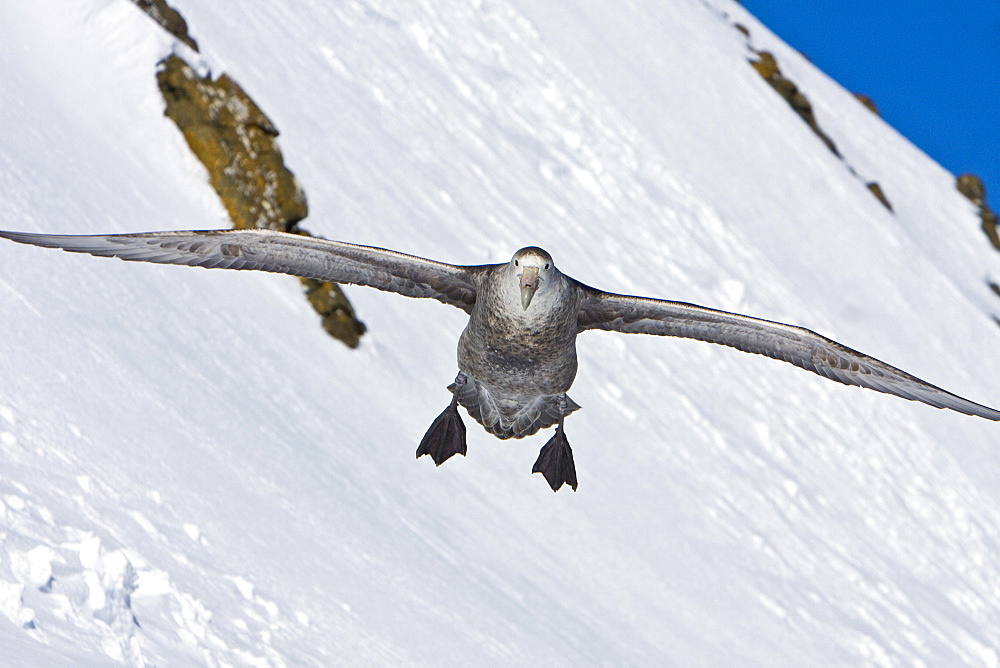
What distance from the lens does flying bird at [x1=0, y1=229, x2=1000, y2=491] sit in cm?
802

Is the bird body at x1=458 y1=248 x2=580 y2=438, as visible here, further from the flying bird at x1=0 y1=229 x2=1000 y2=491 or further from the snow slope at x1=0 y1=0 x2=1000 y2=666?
the snow slope at x1=0 y1=0 x2=1000 y2=666

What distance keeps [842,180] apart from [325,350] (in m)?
23.5

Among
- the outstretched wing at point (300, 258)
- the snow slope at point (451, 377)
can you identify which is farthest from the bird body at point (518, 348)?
the snow slope at point (451, 377)

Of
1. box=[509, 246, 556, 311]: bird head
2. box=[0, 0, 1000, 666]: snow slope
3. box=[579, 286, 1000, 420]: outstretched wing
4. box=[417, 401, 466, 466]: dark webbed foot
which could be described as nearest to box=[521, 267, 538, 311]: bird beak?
box=[509, 246, 556, 311]: bird head

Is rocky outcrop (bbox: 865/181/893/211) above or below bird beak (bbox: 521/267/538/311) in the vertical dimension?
above

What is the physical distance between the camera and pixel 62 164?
61.0ft

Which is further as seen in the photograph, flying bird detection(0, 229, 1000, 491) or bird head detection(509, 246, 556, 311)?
flying bird detection(0, 229, 1000, 491)

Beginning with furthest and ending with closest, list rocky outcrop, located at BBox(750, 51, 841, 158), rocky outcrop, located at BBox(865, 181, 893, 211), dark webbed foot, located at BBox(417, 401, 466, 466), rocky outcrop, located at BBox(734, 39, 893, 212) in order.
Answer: rocky outcrop, located at BBox(750, 51, 841, 158) < rocky outcrop, located at BBox(734, 39, 893, 212) < rocky outcrop, located at BBox(865, 181, 893, 211) < dark webbed foot, located at BBox(417, 401, 466, 466)

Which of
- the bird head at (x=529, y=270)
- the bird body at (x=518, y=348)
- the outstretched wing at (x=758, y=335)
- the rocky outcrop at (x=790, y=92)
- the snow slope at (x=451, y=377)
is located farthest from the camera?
the rocky outcrop at (x=790, y=92)

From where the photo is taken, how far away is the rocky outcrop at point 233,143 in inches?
801

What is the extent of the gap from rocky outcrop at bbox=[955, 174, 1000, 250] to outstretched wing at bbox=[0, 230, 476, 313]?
3929 centimetres

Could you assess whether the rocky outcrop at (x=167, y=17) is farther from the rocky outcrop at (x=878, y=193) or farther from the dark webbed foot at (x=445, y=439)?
the rocky outcrop at (x=878, y=193)

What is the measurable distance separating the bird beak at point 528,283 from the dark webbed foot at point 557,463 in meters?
2.47

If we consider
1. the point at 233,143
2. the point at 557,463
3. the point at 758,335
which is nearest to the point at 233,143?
the point at 233,143
